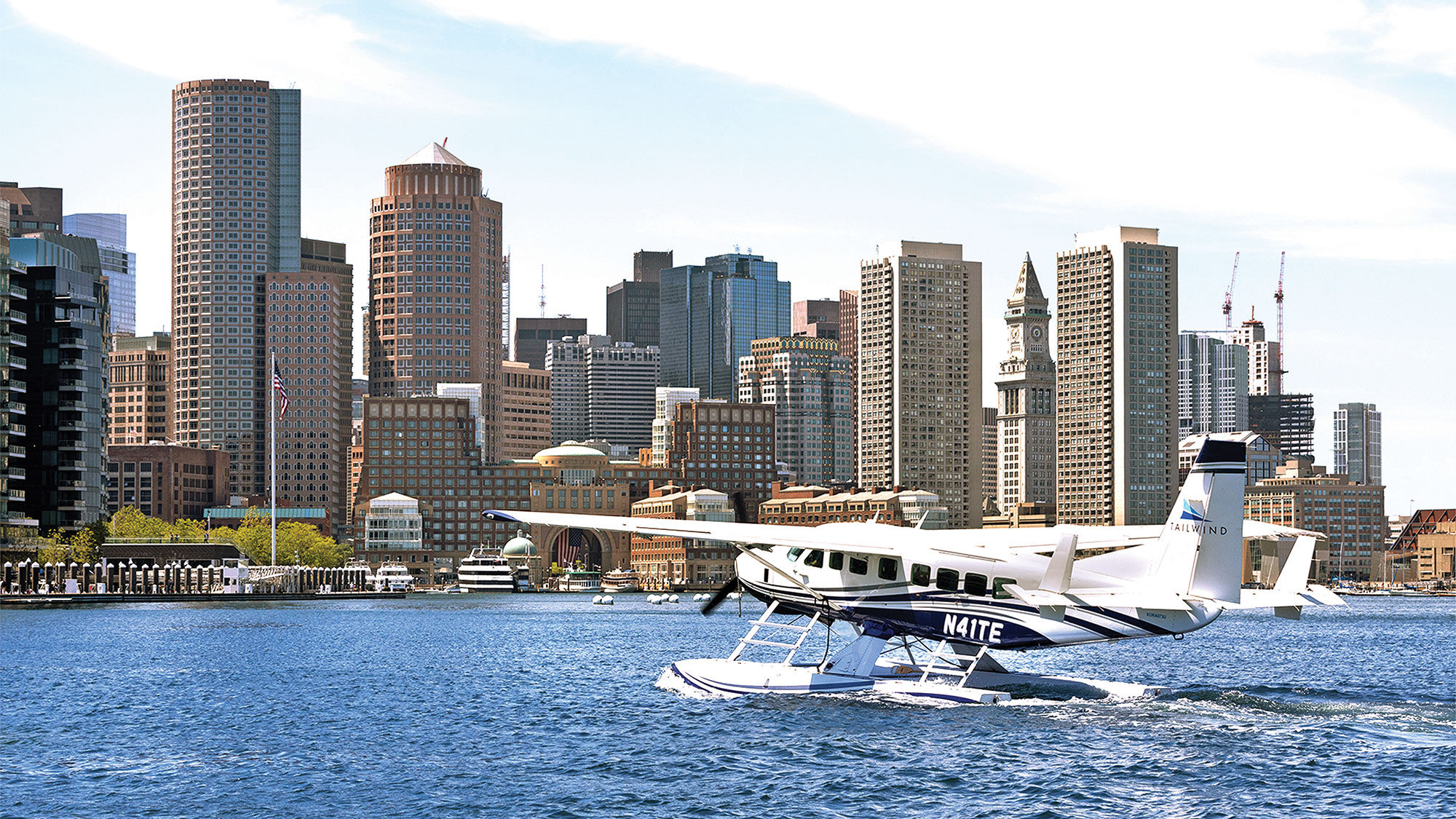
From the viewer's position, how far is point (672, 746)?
152 ft

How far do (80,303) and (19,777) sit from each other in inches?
6334

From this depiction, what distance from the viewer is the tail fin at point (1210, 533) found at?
165 feet

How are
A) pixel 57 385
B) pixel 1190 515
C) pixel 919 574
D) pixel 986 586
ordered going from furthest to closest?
pixel 57 385 → pixel 919 574 → pixel 986 586 → pixel 1190 515

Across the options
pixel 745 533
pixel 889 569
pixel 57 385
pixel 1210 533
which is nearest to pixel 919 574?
pixel 889 569

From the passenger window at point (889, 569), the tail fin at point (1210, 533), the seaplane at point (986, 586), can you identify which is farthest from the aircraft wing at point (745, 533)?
the tail fin at point (1210, 533)

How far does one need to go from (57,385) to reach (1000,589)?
6300 inches

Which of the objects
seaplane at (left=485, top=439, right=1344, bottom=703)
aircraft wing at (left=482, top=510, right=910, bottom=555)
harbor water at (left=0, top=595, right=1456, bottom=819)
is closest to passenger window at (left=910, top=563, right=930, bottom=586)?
seaplane at (left=485, top=439, right=1344, bottom=703)

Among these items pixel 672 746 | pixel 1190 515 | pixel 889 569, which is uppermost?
pixel 1190 515

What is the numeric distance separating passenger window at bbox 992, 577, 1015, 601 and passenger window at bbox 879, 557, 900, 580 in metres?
3.11

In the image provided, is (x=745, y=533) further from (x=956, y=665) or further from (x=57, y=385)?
(x=57, y=385)

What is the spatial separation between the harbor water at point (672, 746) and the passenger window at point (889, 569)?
4193 mm

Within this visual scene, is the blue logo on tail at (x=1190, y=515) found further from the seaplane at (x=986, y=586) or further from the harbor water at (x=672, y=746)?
the harbor water at (x=672, y=746)

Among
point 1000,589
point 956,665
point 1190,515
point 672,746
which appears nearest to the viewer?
point 672,746

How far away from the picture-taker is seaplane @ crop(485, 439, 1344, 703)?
5031 cm
